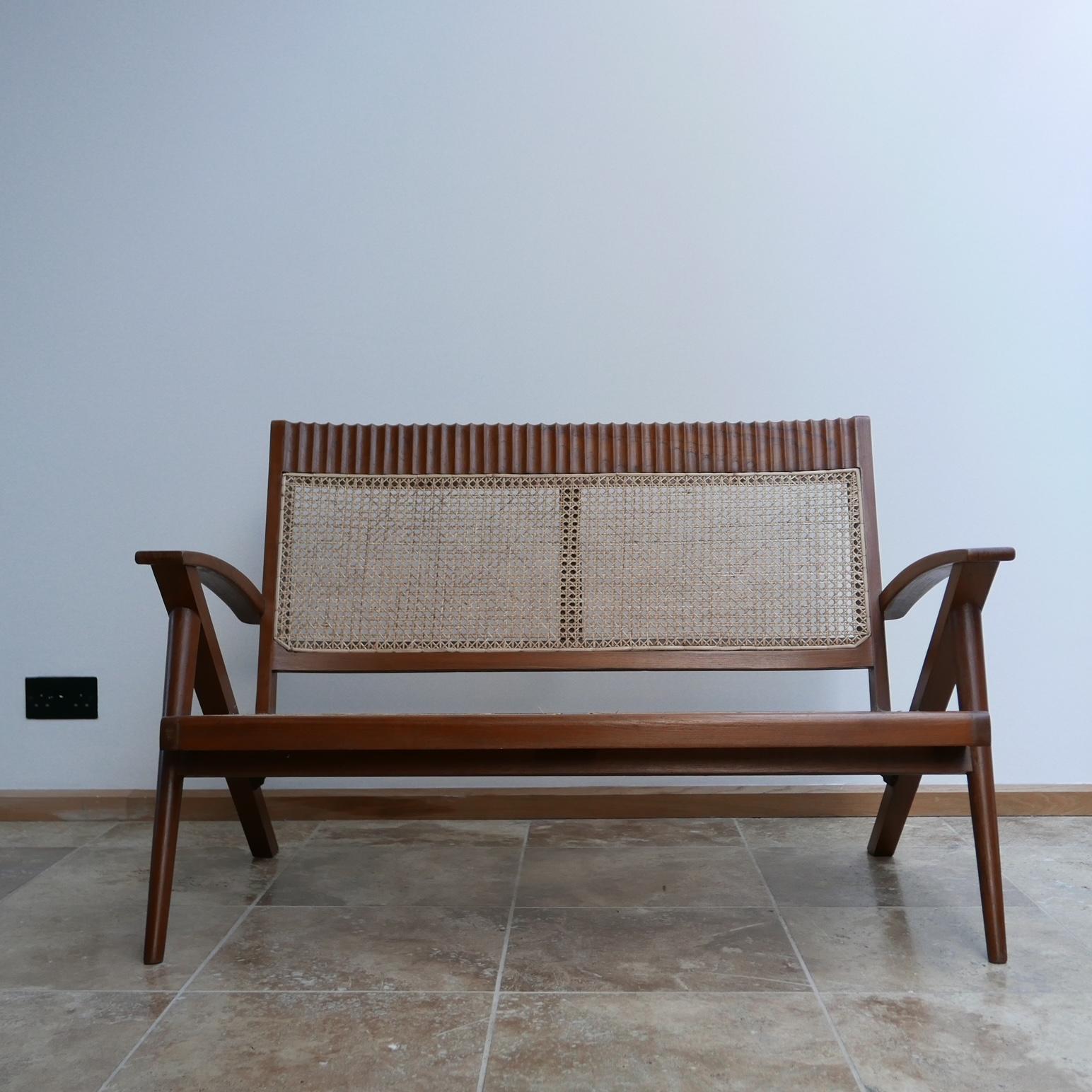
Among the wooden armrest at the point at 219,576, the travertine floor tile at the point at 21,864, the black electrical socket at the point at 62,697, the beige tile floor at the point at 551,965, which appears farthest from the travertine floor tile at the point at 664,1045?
the black electrical socket at the point at 62,697

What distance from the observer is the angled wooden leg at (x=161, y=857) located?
1.44 metres

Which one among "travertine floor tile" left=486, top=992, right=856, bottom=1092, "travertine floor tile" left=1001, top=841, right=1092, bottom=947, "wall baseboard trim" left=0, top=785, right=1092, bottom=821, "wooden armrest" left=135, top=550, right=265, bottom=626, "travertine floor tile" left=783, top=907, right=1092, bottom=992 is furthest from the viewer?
"wall baseboard trim" left=0, top=785, right=1092, bottom=821

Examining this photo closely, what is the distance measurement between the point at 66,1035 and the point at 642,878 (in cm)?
98

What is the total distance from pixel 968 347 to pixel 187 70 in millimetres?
1930

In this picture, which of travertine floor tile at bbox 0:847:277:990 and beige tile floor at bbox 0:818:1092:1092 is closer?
beige tile floor at bbox 0:818:1092:1092

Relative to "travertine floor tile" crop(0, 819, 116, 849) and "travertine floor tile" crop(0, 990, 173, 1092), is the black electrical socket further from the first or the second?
"travertine floor tile" crop(0, 990, 173, 1092)

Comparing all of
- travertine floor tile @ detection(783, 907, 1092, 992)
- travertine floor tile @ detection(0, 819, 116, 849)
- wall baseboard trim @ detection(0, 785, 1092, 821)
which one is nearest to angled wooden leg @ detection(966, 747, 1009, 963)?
travertine floor tile @ detection(783, 907, 1092, 992)

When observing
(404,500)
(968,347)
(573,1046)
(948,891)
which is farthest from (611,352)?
(573,1046)

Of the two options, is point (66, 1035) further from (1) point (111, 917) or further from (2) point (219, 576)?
(2) point (219, 576)

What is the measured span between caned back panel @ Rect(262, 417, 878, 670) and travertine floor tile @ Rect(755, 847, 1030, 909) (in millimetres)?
426

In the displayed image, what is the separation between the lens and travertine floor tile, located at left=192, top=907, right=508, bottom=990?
4.51ft

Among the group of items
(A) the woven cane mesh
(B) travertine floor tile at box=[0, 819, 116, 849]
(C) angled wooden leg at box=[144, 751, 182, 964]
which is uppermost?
(A) the woven cane mesh

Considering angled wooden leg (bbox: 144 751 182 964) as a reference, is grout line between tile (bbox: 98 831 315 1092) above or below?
below

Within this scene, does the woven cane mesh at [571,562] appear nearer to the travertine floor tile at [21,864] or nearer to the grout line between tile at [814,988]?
the grout line between tile at [814,988]
